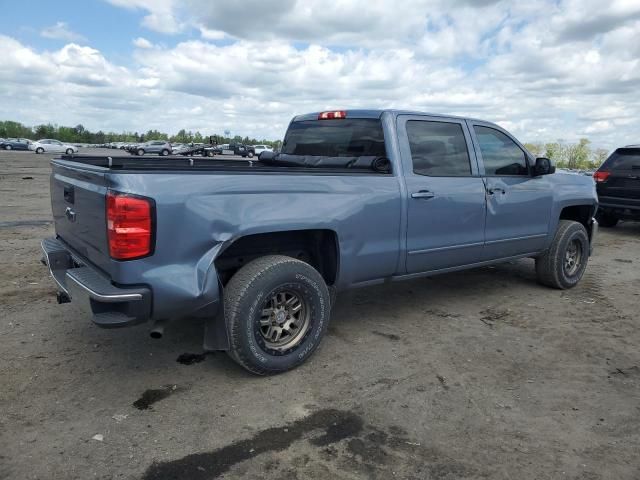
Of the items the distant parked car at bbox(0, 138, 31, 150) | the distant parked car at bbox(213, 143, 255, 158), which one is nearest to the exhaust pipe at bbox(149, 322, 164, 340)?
the distant parked car at bbox(213, 143, 255, 158)

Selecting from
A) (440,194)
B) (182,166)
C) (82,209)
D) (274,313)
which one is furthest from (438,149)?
(82,209)

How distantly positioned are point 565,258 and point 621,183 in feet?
17.0

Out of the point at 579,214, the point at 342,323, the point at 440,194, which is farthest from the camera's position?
the point at 579,214

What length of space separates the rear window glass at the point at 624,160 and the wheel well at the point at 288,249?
8.38 m

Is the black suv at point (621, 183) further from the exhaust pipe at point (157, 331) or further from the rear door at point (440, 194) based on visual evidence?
the exhaust pipe at point (157, 331)

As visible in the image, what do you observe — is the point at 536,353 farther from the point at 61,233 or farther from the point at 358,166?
the point at 61,233

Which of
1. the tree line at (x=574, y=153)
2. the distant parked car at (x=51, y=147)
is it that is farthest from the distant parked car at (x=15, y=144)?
the tree line at (x=574, y=153)

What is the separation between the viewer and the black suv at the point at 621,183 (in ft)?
32.9

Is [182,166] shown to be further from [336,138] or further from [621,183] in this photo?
[621,183]

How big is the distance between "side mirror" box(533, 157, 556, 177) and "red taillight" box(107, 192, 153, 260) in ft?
13.3

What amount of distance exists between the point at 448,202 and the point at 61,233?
3155mm

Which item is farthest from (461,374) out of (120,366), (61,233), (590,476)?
(61,233)

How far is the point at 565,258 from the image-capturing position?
241 inches

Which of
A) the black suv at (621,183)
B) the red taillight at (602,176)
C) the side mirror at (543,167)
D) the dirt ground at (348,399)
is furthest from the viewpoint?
the red taillight at (602,176)
